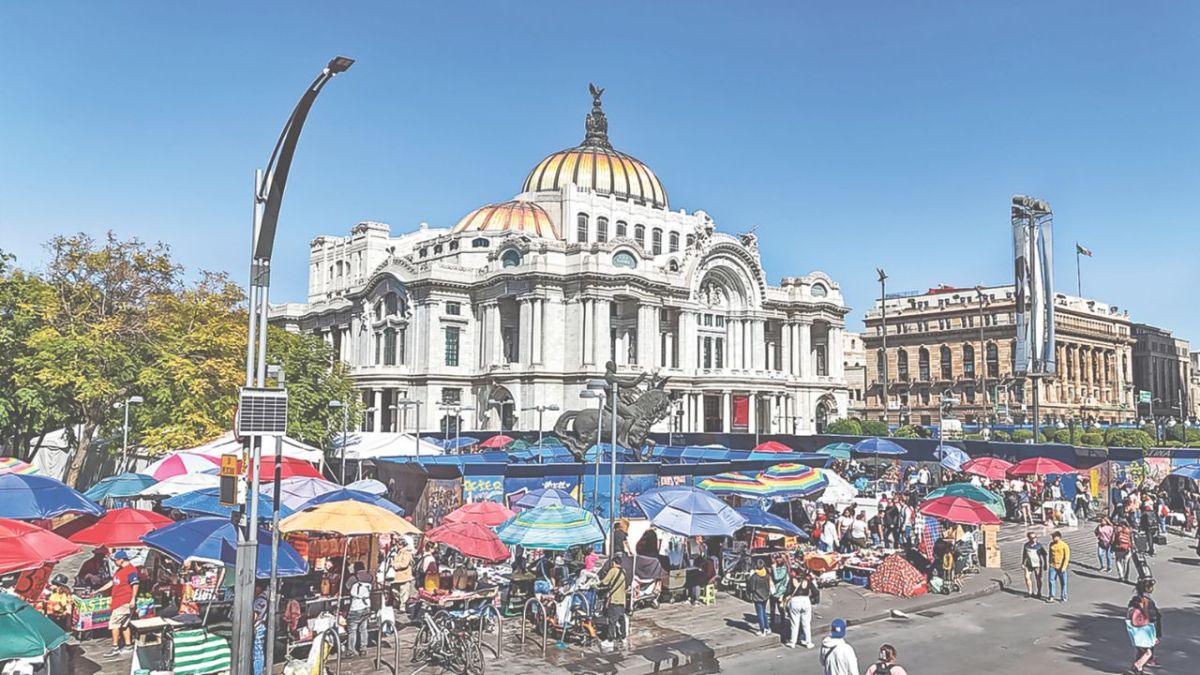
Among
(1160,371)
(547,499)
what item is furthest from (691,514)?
(1160,371)

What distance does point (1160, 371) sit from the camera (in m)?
124

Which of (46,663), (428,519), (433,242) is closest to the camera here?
(46,663)

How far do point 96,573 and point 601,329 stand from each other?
4791cm

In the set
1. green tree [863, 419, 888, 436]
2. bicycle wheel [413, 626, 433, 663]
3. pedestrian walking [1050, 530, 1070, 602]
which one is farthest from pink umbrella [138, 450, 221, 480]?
green tree [863, 419, 888, 436]

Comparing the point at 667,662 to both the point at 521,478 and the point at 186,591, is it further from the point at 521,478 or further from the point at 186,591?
the point at 521,478

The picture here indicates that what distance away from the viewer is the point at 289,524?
15781 mm

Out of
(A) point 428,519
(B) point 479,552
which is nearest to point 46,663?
(B) point 479,552

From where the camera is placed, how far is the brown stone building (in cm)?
9444

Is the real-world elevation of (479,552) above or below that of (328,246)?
below

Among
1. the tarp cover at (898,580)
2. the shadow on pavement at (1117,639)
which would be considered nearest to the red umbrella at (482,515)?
the tarp cover at (898,580)

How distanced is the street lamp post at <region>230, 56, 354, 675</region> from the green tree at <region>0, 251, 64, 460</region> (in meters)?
23.1

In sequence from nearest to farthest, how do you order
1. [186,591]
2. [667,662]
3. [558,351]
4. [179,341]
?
[667,662]
[186,591]
[179,341]
[558,351]

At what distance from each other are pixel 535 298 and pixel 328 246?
1261 inches

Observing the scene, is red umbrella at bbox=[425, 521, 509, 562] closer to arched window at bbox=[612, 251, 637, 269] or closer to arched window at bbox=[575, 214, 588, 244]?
arched window at bbox=[612, 251, 637, 269]
